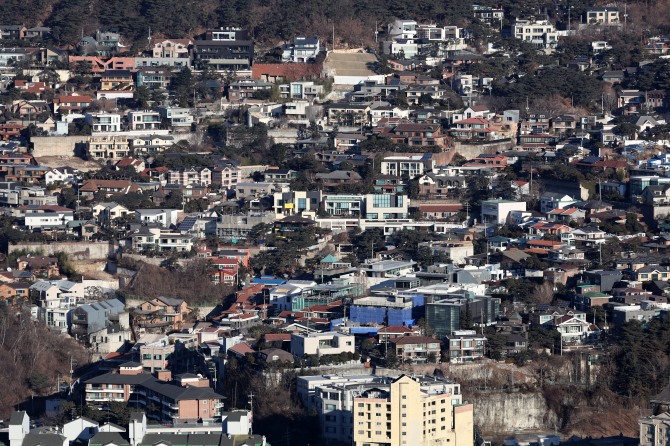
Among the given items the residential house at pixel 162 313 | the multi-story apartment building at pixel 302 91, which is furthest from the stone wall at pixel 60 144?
the residential house at pixel 162 313

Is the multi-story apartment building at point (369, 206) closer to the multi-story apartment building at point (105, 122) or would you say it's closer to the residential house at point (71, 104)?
the multi-story apartment building at point (105, 122)

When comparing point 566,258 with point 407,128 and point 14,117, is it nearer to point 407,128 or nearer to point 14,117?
point 407,128

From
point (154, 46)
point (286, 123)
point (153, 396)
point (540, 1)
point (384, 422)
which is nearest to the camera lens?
point (384, 422)

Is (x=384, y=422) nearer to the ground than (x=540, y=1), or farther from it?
nearer to the ground

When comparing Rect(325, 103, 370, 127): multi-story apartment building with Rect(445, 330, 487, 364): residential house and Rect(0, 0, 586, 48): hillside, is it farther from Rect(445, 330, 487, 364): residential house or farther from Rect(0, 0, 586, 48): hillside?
Rect(445, 330, 487, 364): residential house

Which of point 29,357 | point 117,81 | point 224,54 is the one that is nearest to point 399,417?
point 29,357

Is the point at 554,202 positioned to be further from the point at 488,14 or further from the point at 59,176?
the point at 488,14

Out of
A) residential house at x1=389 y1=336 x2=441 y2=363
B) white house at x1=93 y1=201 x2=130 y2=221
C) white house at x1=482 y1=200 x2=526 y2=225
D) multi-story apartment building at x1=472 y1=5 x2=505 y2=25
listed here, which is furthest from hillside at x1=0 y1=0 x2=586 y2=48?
residential house at x1=389 y1=336 x2=441 y2=363

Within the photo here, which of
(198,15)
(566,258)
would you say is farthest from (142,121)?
A: (566,258)

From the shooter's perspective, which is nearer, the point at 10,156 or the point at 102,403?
the point at 102,403
